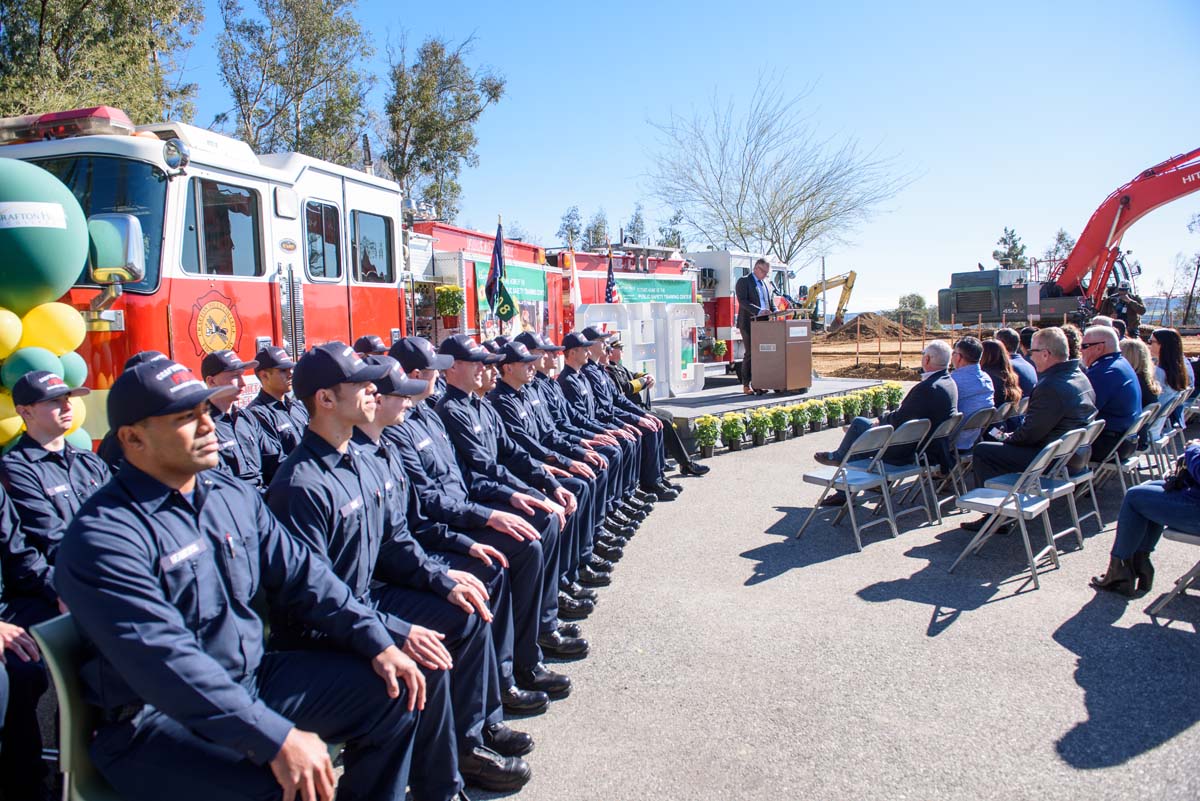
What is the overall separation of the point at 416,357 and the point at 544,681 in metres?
1.84

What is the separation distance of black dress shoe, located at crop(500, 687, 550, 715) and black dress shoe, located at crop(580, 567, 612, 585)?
165 cm

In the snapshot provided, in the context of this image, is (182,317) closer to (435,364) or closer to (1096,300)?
(435,364)

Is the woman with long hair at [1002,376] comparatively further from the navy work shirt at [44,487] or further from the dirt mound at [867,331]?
the dirt mound at [867,331]

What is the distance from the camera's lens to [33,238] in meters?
3.74

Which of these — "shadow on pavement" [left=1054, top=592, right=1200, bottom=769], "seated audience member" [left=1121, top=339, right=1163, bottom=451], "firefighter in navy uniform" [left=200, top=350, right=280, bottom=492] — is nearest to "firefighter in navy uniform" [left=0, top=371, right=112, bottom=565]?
"firefighter in navy uniform" [left=200, top=350, right=280, bottom=492]

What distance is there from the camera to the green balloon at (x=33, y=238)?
3697 millimetres

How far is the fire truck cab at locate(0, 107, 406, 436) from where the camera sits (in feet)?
16.3

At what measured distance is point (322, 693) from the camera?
2326 mm

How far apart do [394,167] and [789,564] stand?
71.3 feet

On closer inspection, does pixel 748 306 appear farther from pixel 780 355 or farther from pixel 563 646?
pixel 563 646

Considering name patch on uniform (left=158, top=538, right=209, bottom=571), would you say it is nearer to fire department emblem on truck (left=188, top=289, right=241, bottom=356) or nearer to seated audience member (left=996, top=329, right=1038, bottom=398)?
fire department emblem on truck (left=188, top=289, right=241, bottom=356)

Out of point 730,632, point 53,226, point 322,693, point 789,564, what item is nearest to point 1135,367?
point 789,564

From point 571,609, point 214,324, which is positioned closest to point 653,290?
point 214,324

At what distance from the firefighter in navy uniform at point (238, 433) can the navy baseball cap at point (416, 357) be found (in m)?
0.91
